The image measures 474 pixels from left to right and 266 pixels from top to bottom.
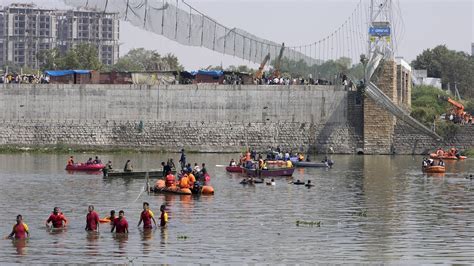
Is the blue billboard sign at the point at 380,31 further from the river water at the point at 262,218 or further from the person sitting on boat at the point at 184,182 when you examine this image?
the person sitting on boat at the point at 184,182

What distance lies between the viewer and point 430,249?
37031 mm

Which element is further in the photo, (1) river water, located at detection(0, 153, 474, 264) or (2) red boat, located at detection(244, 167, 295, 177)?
(2) red boat, located at detection(244, 167, 295, 177)

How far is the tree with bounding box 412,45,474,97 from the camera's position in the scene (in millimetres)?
153500

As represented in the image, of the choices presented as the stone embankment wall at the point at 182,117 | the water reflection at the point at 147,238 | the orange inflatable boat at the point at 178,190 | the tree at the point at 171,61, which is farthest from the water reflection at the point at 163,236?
the tree at the point at 171,61

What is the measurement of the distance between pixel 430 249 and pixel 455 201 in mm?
16438

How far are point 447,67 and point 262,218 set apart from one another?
111822mm

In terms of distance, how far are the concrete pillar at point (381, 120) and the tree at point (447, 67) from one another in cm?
6404

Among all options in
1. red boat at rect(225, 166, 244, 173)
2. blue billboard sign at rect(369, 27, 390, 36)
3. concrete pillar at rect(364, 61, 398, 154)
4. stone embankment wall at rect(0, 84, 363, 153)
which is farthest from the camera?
blue billboard sign at rect(369, 27, 390, 36)

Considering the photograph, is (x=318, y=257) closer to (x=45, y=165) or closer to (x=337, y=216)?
(x=337, y=216)

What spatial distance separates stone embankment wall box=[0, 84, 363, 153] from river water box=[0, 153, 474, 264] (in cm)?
1720

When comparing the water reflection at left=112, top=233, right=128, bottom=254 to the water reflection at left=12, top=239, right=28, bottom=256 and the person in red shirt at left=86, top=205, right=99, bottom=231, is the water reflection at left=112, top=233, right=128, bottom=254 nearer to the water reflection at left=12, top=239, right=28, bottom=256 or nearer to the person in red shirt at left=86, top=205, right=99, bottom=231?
the person in red shirt at left=86, top=205, right=99, bottom=231

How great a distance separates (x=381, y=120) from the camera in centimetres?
8831

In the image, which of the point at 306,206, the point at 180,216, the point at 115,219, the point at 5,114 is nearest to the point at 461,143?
the point at 5,114

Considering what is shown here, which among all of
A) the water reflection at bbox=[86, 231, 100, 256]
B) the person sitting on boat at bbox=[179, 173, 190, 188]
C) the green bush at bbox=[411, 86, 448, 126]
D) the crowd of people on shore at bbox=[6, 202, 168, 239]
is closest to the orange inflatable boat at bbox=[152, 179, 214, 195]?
the person sitting on boat at bbox=[179, 173, 190, 188]
